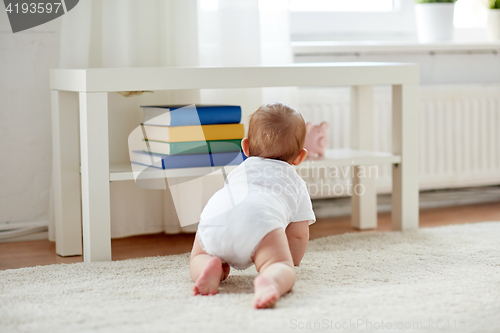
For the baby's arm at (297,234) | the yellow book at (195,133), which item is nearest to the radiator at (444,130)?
the yellow book at (195,133)

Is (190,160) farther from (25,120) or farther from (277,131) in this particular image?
(25,120)

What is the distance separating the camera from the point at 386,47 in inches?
78.1

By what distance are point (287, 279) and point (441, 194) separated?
55.0 inches

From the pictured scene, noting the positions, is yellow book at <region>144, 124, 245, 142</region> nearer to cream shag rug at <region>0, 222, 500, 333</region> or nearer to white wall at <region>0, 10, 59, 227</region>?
cream shag rug at <region>0, 222, 500, 333</region>

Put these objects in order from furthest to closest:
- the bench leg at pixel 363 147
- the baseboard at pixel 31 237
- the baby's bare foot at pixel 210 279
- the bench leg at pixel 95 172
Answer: the bench leg at pixel 363 147, the baseboard at pixel 31 237, the bench leg at pixel 95 172, the baby's bare foot at pixel 210 279

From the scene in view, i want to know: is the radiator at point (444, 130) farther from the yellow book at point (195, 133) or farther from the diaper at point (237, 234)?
the diaper at point (237, 234)

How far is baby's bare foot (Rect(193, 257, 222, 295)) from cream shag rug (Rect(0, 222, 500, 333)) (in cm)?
2

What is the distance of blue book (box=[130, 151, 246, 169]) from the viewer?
53.3 inches

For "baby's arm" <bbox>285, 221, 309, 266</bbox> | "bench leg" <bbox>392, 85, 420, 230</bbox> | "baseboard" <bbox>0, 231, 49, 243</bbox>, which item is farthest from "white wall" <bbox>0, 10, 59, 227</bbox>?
"bench leg" <bbox>392, 85, 420, 230</bbox>

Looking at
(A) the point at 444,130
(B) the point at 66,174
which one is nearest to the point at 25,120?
(B) the point at 66,174

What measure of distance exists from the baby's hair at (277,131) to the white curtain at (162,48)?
507mm

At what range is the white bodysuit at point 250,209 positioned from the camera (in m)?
1.00

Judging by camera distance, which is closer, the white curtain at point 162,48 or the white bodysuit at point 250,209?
the white bodysuit at point 250,209

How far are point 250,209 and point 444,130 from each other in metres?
1.29
